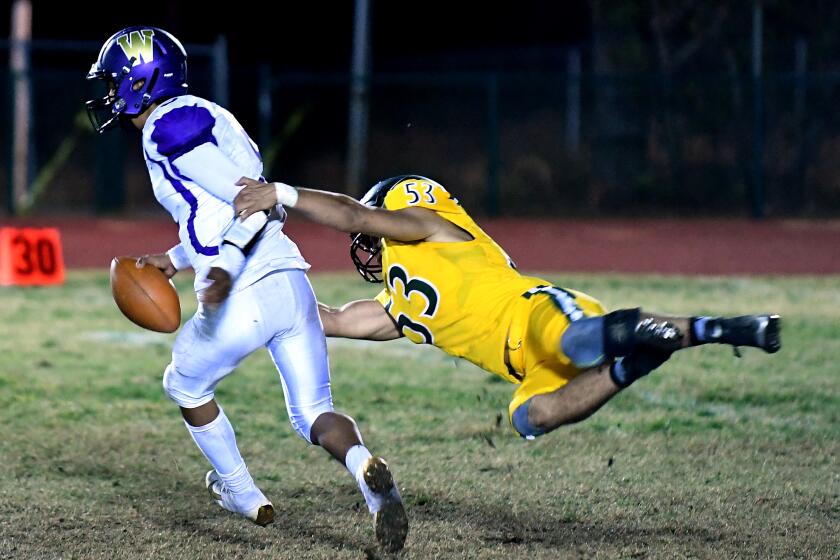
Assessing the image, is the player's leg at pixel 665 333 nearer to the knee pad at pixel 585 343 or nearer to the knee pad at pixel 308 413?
the knee pad at pixel 585 343

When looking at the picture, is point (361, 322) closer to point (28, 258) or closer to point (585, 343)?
point (585, 343)

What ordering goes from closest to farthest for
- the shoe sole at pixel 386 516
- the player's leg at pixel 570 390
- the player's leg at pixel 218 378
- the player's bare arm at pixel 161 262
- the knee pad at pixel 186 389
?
the shoe sole at pixel 386 516 < the player's leg at pixel 570 390 < the player's leg at pixel 218 378 < the knee pad at pixel 186 389 < the player's bare arm at pixel 161 262

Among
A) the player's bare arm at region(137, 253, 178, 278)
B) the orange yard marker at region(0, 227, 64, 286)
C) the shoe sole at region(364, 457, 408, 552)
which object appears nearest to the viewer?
the shoe sole at region(364, 457, 408, 552)

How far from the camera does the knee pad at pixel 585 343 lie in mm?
4195

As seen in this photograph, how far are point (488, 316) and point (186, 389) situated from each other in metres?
1.04

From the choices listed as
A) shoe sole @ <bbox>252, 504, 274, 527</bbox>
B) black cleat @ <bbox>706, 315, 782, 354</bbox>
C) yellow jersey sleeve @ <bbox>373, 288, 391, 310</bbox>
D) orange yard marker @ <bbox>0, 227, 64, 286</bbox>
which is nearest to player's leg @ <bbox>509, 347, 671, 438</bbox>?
black cleat @ <bbox>706, 315, 782, 354</bbox>

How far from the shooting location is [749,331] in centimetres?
405

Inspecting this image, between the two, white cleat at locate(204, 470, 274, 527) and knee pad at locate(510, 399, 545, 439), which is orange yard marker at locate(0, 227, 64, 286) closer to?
white cleat at locate(204, 470, 274, 527)

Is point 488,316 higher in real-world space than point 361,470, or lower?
higher

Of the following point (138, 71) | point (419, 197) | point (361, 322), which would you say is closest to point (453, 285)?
point (419, 197)

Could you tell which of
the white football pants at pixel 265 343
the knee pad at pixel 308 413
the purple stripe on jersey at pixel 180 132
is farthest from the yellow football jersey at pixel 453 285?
the purple stripe on jersey at pixel 180 132

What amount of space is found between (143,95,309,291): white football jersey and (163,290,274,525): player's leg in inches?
4.4

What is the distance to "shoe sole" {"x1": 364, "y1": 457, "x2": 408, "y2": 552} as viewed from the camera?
4.05 m

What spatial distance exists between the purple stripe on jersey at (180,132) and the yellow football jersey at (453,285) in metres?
0.73
